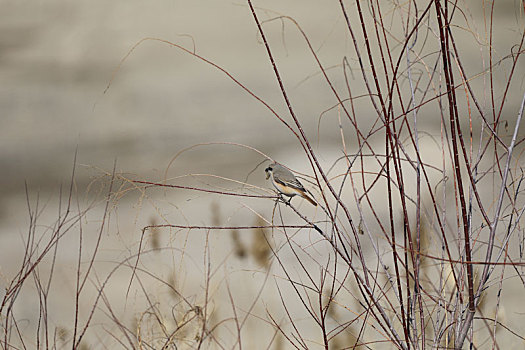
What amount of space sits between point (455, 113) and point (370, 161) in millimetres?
2114

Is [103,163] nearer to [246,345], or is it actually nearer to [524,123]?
[246,345]

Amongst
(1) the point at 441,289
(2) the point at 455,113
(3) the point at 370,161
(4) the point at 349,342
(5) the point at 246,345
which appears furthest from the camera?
(3) the point at 370,161

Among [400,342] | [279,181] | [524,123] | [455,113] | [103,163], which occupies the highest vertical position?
[524,123]

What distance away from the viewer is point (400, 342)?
0.55 metres

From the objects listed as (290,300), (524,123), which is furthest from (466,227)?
(524,123)

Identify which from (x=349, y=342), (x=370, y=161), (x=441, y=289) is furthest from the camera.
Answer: (x=370, y=161)

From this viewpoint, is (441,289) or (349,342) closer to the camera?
(441,289)

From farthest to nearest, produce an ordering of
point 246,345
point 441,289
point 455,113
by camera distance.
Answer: point 246,345, point 441,289, point 455,113

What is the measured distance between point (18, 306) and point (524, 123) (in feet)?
7.66

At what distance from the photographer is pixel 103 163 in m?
2.92

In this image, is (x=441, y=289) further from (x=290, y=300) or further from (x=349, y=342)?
(x=290, y=300)

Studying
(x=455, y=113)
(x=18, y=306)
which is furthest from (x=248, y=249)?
(x=18, y=306)

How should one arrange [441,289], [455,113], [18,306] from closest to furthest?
1. [455,113]
2. [441,289]
3. [18,306]

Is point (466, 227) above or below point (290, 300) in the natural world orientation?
below
